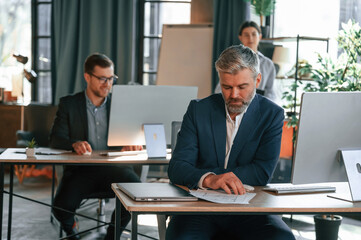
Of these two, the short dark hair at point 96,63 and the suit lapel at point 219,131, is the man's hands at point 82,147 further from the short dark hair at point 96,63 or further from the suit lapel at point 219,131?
the suit lapel at point 219,131

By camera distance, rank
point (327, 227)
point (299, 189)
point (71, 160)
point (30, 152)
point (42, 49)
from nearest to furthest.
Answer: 1. point (299, 189)
2. point (71, 160)
3. point (30, 152)
4. point (327, 227)
5. point (42, 49)

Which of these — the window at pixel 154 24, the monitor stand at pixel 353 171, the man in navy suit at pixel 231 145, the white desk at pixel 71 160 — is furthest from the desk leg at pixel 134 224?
the window at pixel 154 24

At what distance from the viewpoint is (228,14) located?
595 cm

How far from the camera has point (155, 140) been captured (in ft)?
10.8

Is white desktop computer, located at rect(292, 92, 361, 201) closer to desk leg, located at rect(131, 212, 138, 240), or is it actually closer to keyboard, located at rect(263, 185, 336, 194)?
keyboard, located at rect(263, 185, 336, 194)

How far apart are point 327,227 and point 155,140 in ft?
4.65

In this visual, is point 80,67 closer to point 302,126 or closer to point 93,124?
point 93,124

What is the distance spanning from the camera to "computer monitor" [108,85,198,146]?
10.6 ft

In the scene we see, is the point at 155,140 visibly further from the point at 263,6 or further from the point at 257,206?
the point at 263,6

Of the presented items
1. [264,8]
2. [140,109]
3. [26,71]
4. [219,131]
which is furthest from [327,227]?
[26,71]

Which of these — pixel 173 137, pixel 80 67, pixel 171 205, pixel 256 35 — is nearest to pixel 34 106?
pixel 80 67

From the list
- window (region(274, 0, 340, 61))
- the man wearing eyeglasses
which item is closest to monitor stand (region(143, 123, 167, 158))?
the man wearing eyeglasses

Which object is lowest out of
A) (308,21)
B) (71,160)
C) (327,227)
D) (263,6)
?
(327,227)

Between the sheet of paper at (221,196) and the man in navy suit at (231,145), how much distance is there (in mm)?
46
